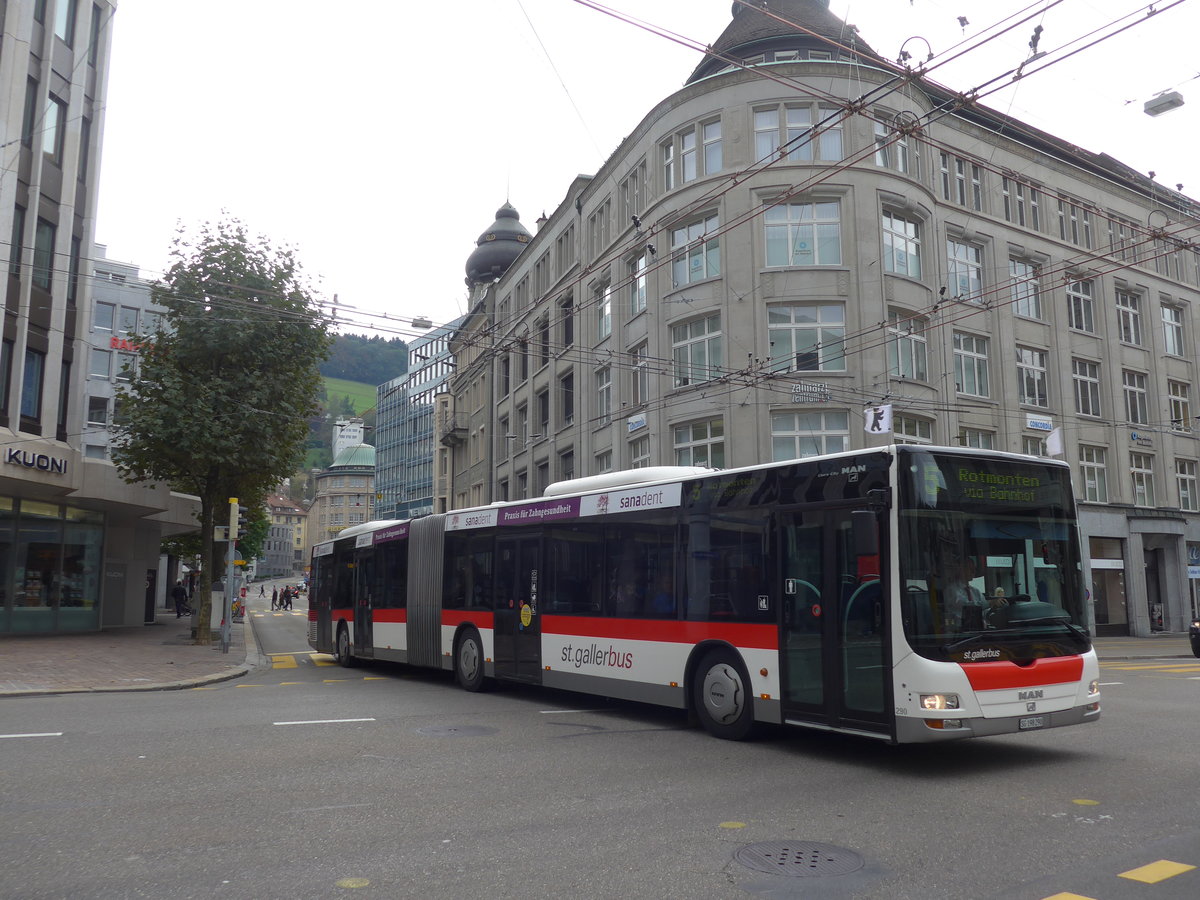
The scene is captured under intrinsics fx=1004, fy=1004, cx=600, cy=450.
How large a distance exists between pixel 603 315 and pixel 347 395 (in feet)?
486

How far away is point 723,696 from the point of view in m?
10.3

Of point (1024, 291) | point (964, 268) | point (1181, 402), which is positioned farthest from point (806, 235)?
point (1181, 402)

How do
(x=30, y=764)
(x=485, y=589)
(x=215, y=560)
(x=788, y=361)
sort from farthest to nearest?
1. (x=215, y=560)
2. (x=788, y=361)
3. (x=485, y=589)
4. (x=30, y=764)

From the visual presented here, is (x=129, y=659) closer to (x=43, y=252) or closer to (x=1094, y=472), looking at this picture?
(x=43, y=252)

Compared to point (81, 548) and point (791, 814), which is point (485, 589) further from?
point (81, 548)

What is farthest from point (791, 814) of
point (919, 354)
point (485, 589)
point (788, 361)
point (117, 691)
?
point (919, 354)

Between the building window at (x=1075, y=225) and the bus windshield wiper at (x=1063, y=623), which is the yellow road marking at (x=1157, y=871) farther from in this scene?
the building window at (x=1075, y=225)

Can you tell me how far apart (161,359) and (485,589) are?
16103mm

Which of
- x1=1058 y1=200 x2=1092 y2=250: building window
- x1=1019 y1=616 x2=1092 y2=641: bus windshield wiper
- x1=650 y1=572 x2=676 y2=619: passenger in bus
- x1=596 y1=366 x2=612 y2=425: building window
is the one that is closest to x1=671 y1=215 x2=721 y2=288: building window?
x1=596 y1=366 x2=612 y2=425: building window

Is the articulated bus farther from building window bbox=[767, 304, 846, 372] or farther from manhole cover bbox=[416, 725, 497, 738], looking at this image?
building window bbox=[767, 304, 846, 372]

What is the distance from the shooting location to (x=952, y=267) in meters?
33.1

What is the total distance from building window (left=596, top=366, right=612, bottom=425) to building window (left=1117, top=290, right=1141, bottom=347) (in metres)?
20.7

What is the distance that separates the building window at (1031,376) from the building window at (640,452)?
42.9ft

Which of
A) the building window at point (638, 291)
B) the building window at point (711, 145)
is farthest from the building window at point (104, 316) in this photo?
the building window at point (711, 145)
